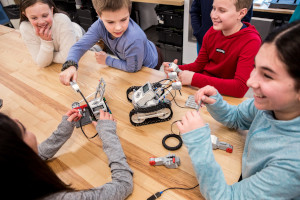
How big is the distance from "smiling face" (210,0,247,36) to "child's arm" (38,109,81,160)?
966mm

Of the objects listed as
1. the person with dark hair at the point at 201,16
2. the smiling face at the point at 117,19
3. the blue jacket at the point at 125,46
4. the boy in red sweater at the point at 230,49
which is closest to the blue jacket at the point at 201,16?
the person with dark hair at the point at 201,16

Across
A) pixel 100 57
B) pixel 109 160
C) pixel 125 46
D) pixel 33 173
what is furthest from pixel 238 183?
pixel 100 57

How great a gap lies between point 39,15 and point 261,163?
1593 millimetres

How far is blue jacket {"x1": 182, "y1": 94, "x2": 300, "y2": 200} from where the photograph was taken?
569 millimetres

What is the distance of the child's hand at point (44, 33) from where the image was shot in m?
1.40

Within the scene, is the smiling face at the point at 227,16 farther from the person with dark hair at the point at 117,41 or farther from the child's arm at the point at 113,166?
the child's arm at the point at 113,166

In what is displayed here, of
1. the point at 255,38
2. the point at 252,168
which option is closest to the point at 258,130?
the point at 252,168

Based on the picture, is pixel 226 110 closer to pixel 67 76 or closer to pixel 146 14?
pixel 67 76

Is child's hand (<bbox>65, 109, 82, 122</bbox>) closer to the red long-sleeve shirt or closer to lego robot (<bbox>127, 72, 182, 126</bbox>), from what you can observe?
lego robot (<bbox>127, 72, 182, 126</bbox>)

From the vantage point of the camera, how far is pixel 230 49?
118 cm

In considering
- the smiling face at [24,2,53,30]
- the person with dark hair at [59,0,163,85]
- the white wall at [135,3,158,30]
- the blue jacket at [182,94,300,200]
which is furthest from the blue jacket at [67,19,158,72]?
the white wall at [135,3,158,30]

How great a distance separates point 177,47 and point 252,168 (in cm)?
228

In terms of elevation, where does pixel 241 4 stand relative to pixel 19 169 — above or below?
above

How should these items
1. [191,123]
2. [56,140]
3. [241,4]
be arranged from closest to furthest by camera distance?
[191,123], [56,140], [241,4]
